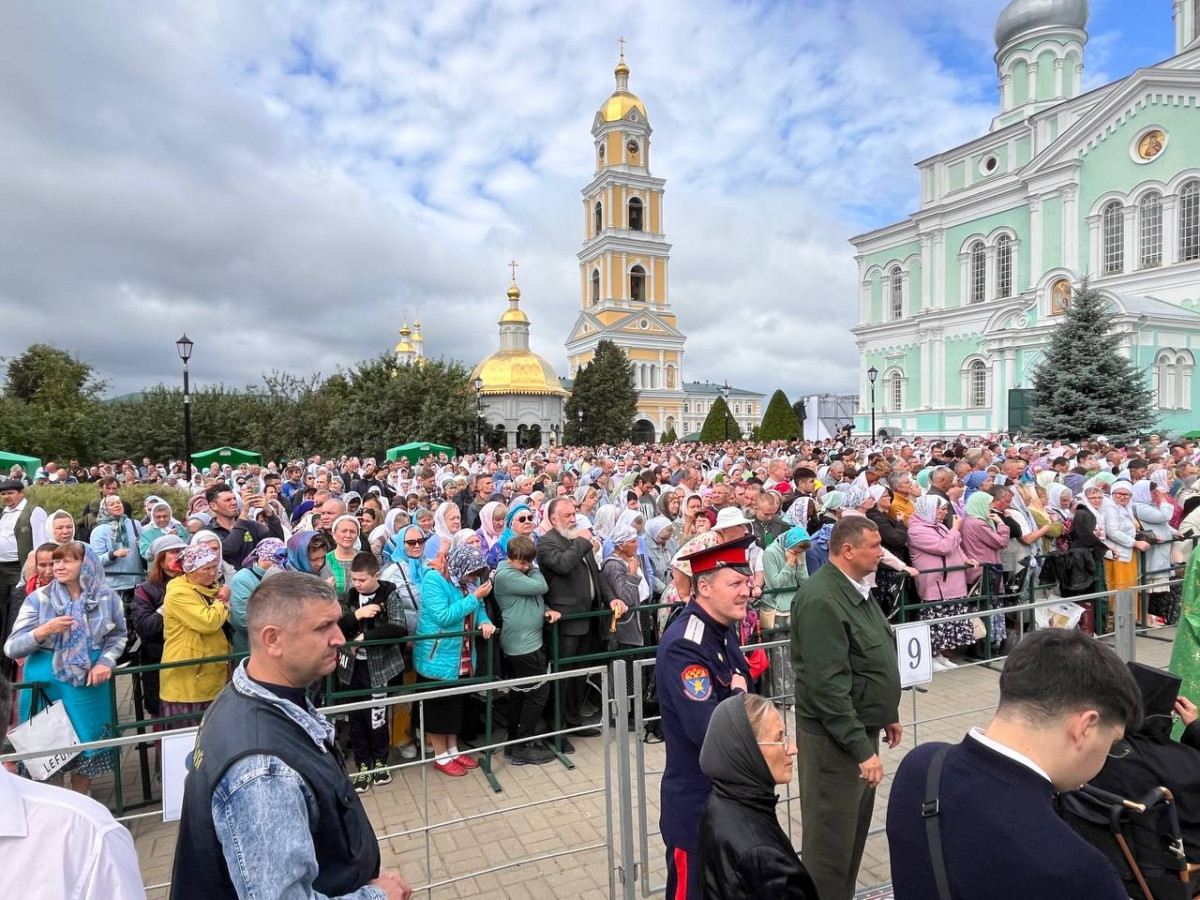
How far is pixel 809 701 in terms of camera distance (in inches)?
129

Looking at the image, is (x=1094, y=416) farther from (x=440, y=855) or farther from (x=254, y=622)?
(x=254, y=622)

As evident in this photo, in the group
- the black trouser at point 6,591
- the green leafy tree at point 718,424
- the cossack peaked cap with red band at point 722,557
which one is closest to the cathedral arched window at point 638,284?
the green leafy tree at point 718,424

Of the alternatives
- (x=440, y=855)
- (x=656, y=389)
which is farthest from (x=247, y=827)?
(x=656, y=389)

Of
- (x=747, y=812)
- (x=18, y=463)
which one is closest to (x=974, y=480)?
(x=747, y=812)

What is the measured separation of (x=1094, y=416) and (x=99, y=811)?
30.4 m

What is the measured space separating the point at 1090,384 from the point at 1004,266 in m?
19.2

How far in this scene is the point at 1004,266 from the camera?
41.5 m

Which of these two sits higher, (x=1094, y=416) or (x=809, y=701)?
(x=1094, y=416)

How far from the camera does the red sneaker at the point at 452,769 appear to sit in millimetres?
5398

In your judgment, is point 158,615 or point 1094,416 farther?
point 1094,416

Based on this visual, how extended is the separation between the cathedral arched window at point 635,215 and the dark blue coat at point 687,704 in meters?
69.8

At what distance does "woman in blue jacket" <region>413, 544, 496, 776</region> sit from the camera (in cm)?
539

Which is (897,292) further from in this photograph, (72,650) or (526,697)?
(72,650)

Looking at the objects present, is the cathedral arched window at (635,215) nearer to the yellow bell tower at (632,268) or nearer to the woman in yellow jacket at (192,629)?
the yellow bell tower at (632,268)
